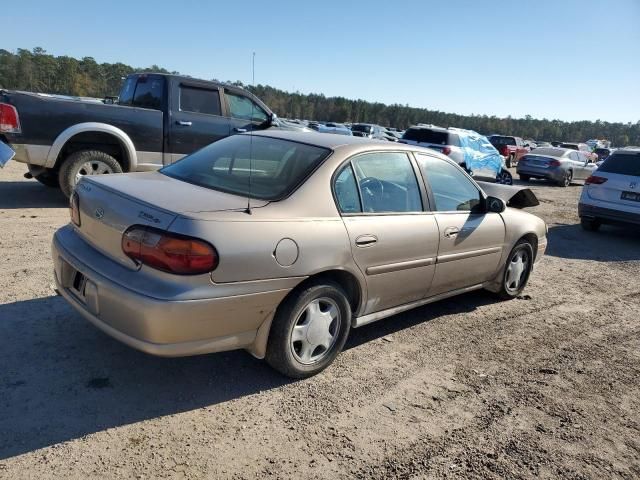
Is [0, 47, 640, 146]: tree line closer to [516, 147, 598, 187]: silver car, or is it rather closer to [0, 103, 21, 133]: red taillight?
[516, 147, 598, 187]: silver car

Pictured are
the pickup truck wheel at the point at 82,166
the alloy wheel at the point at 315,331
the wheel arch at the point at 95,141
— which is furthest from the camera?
the pickup truck wheel at the point at 82,166

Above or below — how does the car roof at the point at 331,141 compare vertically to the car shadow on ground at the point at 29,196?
above

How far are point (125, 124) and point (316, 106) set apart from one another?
9601 cm

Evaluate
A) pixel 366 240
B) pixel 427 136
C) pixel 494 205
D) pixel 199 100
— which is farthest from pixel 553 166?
pixel 366 240

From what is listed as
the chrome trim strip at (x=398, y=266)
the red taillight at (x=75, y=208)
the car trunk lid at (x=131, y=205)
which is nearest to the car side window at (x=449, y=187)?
the chrome trim strip at (x=398, y=266)

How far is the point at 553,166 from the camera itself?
19.4 m

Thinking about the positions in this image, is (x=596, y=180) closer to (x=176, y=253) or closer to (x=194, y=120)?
(x=194, y=120)

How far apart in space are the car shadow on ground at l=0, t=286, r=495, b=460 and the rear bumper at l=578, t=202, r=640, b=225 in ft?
24.5

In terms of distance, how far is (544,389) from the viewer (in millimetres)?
3713

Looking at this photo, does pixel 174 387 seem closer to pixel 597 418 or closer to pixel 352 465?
pixel 352 465

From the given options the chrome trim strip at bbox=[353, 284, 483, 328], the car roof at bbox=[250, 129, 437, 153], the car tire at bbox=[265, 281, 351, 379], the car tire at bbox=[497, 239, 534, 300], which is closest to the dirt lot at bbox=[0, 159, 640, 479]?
the car tire at bbox=[265, 281, 351, 379]

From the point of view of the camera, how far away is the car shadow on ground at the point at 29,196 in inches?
302

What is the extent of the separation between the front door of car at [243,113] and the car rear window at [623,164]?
21.4 ft

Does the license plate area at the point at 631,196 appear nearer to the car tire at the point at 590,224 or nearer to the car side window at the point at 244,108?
the car tire at the point at 590,224
